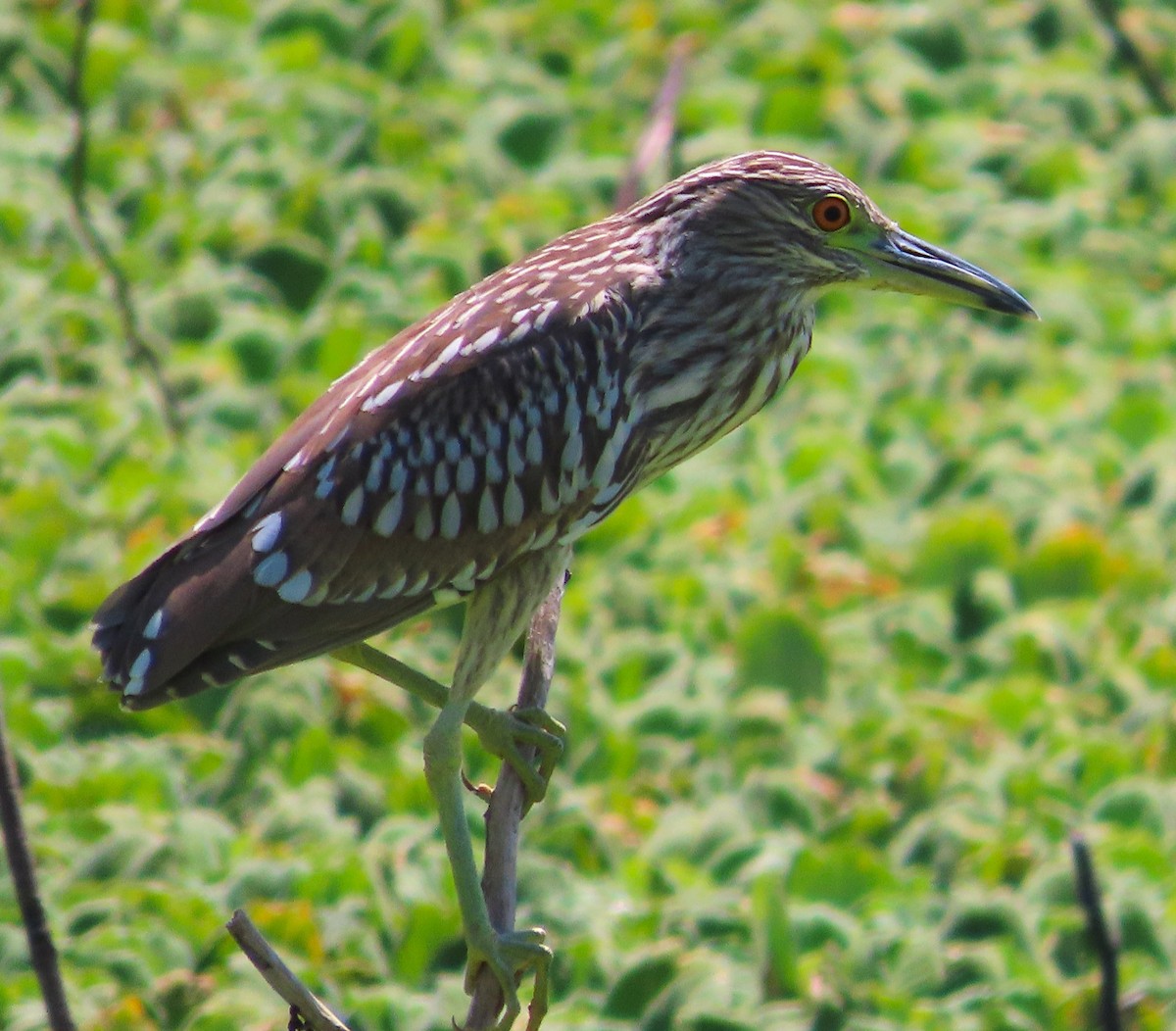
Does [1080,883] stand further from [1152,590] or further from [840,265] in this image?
[1152,590]

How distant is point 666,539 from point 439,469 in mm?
3126

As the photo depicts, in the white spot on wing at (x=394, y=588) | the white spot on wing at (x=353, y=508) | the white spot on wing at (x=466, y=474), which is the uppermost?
the white spot on wing at (x=466, y=474)

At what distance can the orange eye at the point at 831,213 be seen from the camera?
15.8ft

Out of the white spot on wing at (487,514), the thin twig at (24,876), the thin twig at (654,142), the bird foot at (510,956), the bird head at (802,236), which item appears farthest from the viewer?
the thin twig at (654,142)

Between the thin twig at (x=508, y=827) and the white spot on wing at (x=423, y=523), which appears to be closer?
the thin twig at (x=508, y=827)

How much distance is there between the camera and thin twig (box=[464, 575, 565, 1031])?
14.3 ft

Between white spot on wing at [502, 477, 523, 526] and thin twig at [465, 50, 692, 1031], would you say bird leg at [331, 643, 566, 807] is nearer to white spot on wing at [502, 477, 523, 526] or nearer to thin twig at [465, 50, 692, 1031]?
thin twig at [465, 50, 692, 1031]

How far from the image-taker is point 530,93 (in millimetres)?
9906

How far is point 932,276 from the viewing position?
4.81m

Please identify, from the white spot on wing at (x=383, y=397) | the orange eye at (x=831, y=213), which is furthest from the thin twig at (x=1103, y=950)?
the white spot on wing at (x=383, y=397)

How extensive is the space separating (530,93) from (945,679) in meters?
3.70

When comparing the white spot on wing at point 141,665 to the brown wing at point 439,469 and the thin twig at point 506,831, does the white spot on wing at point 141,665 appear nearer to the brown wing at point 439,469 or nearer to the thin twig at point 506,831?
the brown wing at point 439,469

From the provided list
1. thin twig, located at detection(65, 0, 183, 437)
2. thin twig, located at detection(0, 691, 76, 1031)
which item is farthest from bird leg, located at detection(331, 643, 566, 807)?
thin twig, located at detection(65, 0, 183, 437)

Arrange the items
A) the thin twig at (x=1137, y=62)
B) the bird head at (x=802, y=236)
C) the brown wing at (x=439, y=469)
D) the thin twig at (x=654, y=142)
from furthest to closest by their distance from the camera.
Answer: the thin twig at (x=1137, y=62) < the thin twig at (x=654, y=142) < the bird head at (x=802, y=236) < the brown wing at (x=439, y=469)
